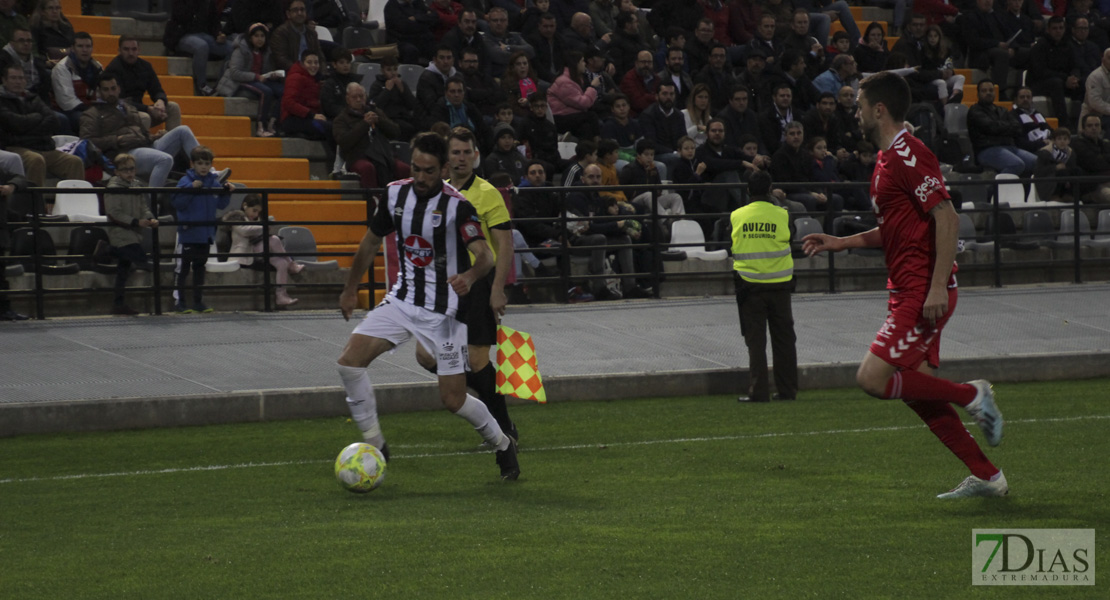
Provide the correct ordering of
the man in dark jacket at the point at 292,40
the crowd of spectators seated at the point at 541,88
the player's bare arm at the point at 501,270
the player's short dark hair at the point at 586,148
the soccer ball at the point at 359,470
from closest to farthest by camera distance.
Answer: the soccer ball at the point at 359,470, the player's bare arm at the point at 501,270, the crowd of spectators seated at the point at 541,88, the player's short dark hair at the point at 586,148, the man in dark jacket at the point at 292,40

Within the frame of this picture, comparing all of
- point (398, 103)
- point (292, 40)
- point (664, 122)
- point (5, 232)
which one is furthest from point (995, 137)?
point (5, 232)

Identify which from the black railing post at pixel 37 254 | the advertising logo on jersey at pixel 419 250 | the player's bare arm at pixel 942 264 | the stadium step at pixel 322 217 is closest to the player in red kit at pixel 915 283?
the player's bare arm at pixel 942 264

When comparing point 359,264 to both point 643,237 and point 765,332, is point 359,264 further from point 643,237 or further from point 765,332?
point 643,237

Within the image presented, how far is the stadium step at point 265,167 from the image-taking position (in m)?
18.7

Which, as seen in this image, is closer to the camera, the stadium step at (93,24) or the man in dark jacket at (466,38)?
the man in dark jacket at (466,38)

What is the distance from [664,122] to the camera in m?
19.9

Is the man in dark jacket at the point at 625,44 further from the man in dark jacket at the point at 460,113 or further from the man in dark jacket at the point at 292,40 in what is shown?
the man in dark jacket at the point at 292,40

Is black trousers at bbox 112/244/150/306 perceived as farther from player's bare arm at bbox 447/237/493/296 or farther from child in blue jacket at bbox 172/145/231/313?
player's bare arm at bbox 447/237/493/296

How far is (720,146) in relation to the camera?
18953 mm

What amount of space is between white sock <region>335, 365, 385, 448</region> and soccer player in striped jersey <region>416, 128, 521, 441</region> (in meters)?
0.67

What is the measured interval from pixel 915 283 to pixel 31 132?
1150 centimetres

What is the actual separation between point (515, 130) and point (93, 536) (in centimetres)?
1201

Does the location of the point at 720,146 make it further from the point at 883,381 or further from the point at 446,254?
the point at 883,381

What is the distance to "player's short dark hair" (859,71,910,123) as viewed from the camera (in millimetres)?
7324
